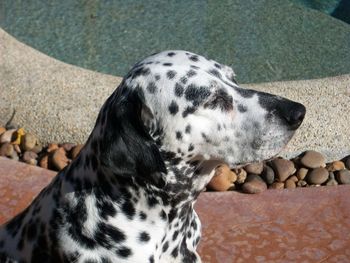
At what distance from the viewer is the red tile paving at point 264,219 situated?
477cm

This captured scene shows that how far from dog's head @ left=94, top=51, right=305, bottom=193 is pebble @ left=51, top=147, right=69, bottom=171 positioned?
7.14 ft

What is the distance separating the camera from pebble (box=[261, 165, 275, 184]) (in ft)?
18.2

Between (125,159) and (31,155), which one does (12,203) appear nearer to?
(31,155)

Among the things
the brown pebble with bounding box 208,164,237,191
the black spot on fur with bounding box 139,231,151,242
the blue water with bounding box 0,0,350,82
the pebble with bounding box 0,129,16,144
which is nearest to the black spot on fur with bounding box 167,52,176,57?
the black spot on fur with bounding box 139,231,151,242

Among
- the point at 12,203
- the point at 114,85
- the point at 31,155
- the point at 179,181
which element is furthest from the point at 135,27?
the point at 179,181

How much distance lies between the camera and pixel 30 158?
5.82 meters

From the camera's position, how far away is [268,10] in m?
8.59

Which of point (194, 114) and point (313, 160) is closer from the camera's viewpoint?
point (194, 114)

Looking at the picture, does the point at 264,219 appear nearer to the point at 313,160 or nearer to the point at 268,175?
the point at 268,175

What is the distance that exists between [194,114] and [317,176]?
7.29 feet

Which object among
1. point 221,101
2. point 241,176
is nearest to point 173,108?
point 221,101

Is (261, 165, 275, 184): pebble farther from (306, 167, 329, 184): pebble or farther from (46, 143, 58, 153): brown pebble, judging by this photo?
(46, 143, 58, 153): brown pebble

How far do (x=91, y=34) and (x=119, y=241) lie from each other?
4.83 m

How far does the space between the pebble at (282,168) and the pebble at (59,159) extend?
157 centimetres
